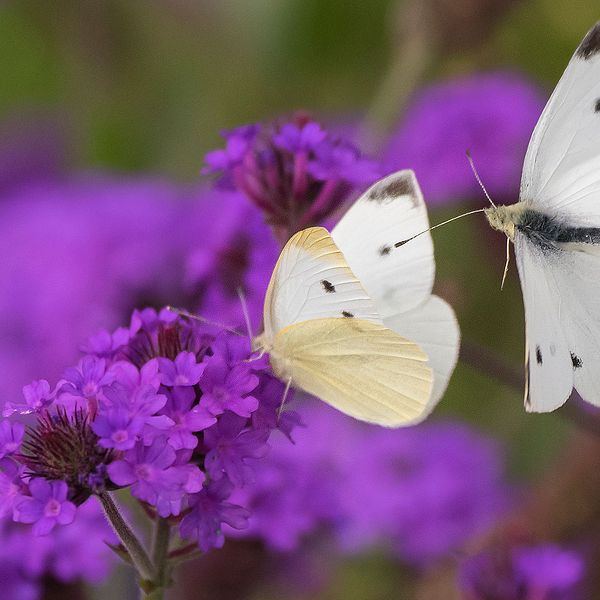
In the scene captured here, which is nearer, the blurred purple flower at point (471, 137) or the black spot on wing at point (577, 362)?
the black spot on wing at point (577, 362)

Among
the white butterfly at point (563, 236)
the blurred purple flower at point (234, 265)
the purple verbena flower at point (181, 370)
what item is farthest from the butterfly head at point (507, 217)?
the purple verbena flower at point (181, 370)

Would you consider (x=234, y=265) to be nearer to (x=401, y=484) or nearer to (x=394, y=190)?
(x=394, y=190)

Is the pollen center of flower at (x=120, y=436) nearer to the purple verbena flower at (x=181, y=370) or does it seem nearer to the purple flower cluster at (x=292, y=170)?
the purple verbena flower at (x=181, y=370)

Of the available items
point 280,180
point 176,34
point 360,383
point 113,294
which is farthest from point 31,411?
point 176,34

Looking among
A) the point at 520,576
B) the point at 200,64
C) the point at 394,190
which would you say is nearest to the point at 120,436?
the point at 394,190

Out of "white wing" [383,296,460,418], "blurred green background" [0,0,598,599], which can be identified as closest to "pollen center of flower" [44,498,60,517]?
"white wing" [383,296,460,418]

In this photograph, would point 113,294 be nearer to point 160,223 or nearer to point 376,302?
point 160,223

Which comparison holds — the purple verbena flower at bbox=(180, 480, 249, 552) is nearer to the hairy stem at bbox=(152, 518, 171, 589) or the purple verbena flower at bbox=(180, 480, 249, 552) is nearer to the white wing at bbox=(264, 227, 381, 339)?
the hairy stem at bbox=(152, 518, 171, 589)

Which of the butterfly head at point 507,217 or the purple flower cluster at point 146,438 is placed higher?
the butterfly head at point 507,217
